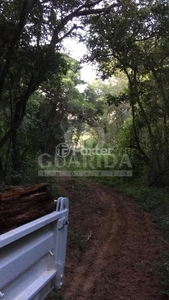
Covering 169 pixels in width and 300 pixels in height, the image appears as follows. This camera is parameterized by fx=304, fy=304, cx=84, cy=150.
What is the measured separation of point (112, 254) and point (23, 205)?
297 centimetres

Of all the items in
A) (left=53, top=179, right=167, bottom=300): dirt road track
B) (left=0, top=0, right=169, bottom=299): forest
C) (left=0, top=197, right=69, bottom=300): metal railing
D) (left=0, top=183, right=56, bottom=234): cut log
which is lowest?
(left=53, top=179, right=167, bottom=300): dirt road track

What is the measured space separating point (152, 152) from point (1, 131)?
5.28 metres

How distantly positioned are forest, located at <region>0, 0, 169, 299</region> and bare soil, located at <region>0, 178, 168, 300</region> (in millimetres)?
352

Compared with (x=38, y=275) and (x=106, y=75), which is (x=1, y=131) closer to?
(x=106, y=75)

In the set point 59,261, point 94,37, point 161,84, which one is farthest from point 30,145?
point 59,261

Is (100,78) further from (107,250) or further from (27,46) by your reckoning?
(107,250)

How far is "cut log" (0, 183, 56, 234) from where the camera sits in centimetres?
183

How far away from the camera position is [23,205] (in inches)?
78.3

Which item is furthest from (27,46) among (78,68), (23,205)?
(23,205)

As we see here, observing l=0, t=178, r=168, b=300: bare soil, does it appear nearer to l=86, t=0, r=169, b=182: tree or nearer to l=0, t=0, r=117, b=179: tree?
l=0, t=0, r=117, b=179: tree

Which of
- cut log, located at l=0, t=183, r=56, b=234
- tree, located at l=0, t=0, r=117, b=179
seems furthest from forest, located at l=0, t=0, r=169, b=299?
cut log, located at l=0, t=183, r=56, b=234

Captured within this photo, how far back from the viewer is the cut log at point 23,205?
1.83 metres

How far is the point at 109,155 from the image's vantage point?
13859mm

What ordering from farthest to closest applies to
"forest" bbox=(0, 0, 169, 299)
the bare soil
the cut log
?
"forest" bbox=(0, 0, 169, 299), the bare soil, the cut log
